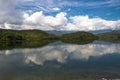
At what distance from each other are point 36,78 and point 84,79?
870 centimetres

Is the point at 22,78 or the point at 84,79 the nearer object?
the point at 84,79

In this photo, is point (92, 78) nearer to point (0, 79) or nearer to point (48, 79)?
point (48, 79)

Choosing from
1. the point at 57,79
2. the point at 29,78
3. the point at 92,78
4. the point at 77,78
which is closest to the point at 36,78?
the point at 29,78

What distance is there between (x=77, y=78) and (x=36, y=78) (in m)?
7.37

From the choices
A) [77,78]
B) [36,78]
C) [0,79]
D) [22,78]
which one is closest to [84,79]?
[77,78]

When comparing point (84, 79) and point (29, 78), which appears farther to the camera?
point (29, 78)

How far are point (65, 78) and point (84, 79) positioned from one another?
11.8ft

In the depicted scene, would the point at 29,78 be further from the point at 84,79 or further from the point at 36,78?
the point at 84,79

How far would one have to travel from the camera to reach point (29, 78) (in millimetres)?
39625

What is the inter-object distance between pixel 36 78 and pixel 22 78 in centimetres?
254

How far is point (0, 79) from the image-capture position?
37.9 m

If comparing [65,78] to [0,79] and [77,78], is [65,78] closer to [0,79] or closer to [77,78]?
[77,78]

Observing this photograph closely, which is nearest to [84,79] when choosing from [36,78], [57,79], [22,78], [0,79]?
[57,79]

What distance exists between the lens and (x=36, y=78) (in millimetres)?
39531
